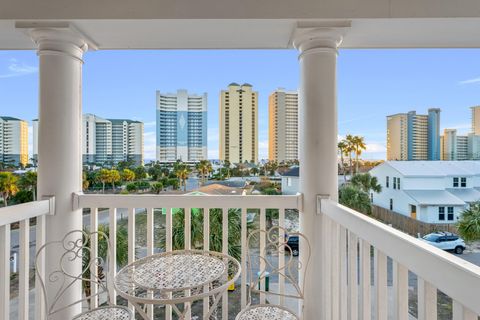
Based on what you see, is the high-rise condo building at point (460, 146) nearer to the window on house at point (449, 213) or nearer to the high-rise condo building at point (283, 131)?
the window on house at point (449, 213)

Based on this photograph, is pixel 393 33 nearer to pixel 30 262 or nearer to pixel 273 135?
pixel 273 135

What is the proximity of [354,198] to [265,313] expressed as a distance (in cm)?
98

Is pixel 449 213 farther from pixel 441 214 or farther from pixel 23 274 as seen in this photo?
pixel 23 274

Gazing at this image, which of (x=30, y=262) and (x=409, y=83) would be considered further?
(x=30, y=262)

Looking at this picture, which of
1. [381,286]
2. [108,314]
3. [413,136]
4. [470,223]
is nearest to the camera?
[381,286]

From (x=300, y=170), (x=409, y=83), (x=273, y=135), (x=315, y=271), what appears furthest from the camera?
(x=273, y=135)

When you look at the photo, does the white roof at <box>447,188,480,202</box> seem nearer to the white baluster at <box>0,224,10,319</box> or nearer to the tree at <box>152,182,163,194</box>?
the tree at <box>152,182,163,194</box>

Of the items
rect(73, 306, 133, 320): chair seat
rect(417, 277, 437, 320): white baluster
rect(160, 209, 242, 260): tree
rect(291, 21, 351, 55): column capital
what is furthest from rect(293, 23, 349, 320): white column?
rect(73, 306, 133, 320): chair seat

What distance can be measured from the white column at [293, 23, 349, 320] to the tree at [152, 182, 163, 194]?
3.69ft

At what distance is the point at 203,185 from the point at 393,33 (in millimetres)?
1795

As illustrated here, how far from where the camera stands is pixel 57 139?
6.40ft

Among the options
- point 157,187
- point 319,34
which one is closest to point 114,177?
point 157,187

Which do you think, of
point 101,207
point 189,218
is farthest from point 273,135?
point 101,207

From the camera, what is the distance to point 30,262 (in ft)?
6.37
